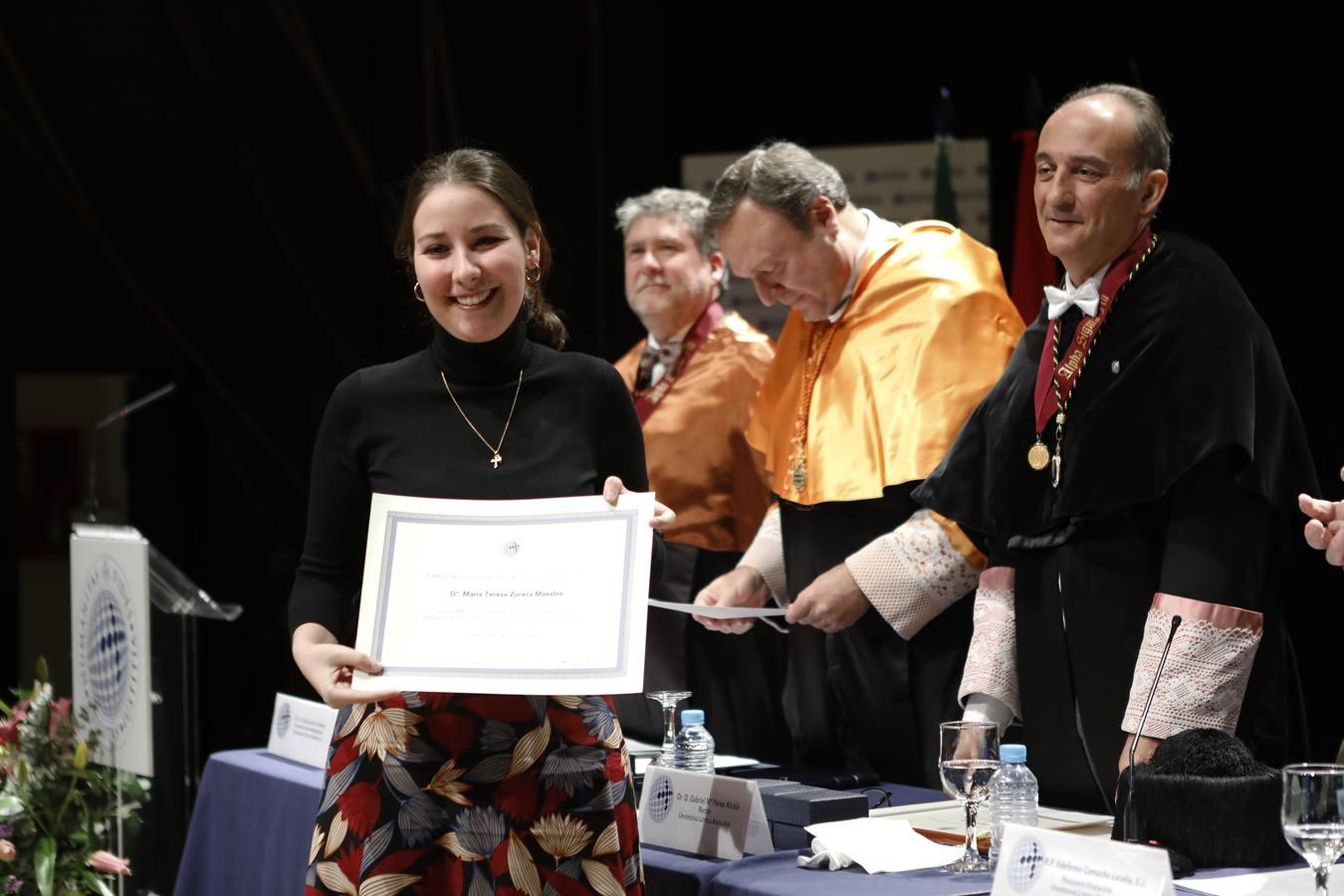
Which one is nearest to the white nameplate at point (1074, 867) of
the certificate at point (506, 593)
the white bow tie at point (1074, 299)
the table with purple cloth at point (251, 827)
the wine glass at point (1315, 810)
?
the wine glass at point (1315, 810)

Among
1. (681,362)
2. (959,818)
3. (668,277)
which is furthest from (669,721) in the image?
(668,277)

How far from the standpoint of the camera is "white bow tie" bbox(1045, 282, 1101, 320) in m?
2.75

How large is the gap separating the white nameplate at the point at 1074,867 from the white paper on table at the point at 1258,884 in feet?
0.55

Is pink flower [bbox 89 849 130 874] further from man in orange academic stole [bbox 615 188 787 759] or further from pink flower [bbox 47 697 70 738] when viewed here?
man in orange academic stole [bbox 615 188 787 759]

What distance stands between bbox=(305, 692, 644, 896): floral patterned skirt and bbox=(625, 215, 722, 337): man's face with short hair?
91.9 inches

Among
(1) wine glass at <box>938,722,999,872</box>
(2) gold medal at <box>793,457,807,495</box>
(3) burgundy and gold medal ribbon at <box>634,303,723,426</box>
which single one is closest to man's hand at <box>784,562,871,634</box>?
(2) gold medal at <box>793,457,807,495</box>

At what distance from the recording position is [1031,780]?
7.36 feet

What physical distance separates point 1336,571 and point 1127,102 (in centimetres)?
192

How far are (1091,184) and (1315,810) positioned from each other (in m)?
1.29

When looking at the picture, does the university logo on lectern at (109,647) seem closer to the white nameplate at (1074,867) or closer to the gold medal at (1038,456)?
the gold medal at (1038,456)

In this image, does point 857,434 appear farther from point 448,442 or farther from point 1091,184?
point 448,442

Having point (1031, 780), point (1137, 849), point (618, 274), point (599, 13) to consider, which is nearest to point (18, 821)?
point (1031, 780)

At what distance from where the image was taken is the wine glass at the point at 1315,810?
171 cm

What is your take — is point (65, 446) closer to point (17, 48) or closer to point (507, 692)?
point (17, 48)
